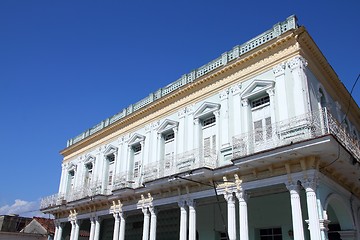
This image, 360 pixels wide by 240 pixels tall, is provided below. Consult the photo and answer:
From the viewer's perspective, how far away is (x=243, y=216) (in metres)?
10.6

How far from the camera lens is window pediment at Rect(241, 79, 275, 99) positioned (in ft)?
37.8

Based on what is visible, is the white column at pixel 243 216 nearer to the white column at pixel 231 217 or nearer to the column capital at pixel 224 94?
the white column at pixel 231 217

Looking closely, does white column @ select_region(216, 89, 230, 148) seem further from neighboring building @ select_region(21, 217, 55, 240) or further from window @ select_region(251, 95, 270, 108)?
neighboring building @ select_region(21, 217, 55, 240)

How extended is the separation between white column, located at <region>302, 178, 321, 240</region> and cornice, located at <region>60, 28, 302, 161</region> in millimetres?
4248

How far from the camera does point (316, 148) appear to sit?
29.4 feet

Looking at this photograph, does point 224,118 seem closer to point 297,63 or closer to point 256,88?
point 256,88

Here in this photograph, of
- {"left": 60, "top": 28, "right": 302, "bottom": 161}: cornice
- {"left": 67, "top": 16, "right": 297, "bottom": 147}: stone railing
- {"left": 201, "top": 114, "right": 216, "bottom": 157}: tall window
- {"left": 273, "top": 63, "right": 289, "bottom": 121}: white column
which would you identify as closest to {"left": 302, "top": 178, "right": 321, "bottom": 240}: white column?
{"left": 273, "top": 63, "right": 289, "bottom": 121}: white column

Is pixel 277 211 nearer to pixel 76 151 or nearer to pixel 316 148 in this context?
pixel 316 148

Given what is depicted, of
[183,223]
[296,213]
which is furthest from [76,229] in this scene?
[296,213]

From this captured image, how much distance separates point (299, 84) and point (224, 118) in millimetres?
3072

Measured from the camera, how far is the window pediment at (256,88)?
11.5 meters

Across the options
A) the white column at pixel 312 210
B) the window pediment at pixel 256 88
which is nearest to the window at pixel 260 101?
the window pediment at pixel 256 88

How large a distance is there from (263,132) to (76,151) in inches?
557

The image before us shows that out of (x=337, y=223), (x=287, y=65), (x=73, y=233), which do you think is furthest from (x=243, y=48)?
(x=73, y=233)
